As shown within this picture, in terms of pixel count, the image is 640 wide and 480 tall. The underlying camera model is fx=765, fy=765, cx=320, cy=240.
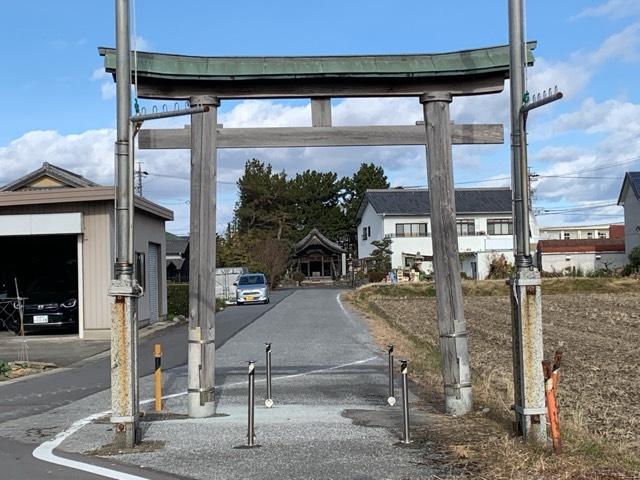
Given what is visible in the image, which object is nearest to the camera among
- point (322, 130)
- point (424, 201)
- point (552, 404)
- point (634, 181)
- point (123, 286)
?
point (552, 404)

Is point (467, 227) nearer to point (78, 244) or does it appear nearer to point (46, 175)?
point (46, 175)

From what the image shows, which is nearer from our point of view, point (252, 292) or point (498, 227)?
point (252, 292)

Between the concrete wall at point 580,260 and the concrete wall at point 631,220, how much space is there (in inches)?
86.5

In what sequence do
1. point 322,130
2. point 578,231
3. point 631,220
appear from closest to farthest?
point 322,130, point 631,220, point 578,231

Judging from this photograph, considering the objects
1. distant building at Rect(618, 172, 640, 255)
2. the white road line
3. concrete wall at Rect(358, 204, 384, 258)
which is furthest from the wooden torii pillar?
concrete wall at Rect(358, 204, 384, 258)

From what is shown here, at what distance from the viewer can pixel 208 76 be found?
9461 millimetres

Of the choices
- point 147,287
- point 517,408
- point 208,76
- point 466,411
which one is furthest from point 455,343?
point 147,287

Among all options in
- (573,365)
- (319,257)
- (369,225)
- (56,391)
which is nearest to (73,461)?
(56,391)

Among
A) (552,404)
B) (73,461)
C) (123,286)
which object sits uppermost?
(123,286)

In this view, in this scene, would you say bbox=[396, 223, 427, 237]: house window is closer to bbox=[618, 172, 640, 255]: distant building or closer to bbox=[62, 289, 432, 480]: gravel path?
bbox=[618, 172, 640, 255]: distant building

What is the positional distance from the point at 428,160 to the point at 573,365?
676cm

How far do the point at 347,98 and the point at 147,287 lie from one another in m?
17.0

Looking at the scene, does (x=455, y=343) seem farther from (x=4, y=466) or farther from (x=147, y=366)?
(x=147, y=366)

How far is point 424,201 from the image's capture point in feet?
216
